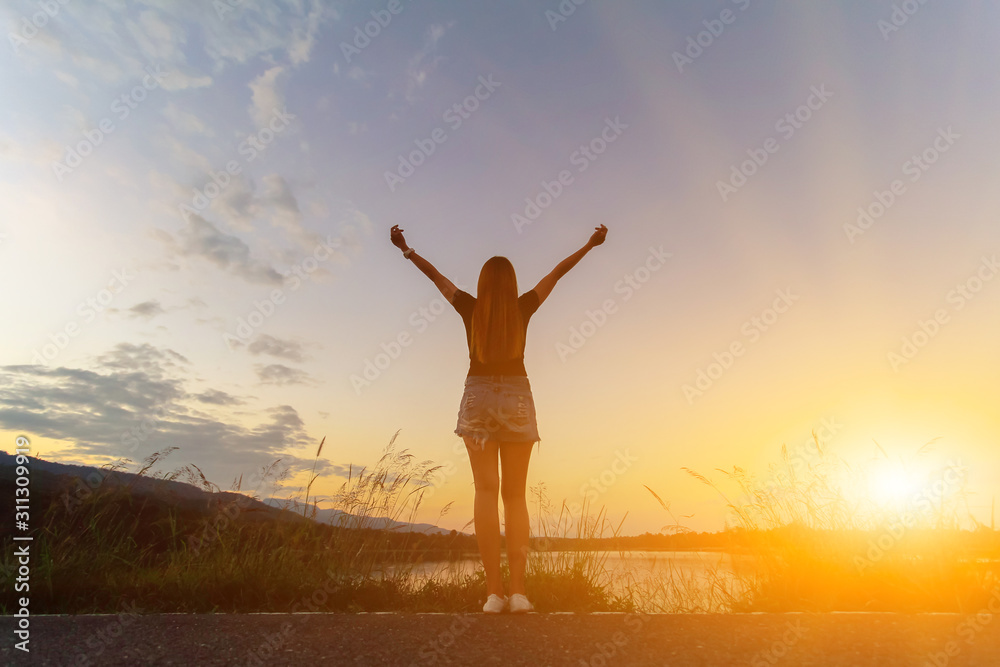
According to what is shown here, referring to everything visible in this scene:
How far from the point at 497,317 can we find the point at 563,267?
1.96 feet

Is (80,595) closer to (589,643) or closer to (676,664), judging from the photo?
(589,643)

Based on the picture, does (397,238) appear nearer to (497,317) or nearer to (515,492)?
(497,317)

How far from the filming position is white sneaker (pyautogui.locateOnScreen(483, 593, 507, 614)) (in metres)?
3.05

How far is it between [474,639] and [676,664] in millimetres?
812

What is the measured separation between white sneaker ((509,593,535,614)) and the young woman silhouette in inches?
2.3

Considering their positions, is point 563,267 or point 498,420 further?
point 563,267

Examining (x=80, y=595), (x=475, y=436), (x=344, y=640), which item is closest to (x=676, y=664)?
(x=344, y=640)

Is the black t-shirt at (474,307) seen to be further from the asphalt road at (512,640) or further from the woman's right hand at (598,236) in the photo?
the asphalt road at (512,640)

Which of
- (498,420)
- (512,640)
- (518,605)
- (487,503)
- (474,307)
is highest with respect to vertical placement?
(474,307)

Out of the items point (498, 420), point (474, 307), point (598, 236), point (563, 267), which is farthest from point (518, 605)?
point (598, 236)

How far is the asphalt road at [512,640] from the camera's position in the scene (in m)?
2.26

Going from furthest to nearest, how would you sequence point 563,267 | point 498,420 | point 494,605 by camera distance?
point 563,267 < point 498,420 < point 494,605

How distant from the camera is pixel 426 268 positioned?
388 cm

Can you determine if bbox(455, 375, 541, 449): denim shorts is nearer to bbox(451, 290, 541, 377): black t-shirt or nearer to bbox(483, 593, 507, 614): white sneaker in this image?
bbox(451, 290, 541, 377): black t-shirt
